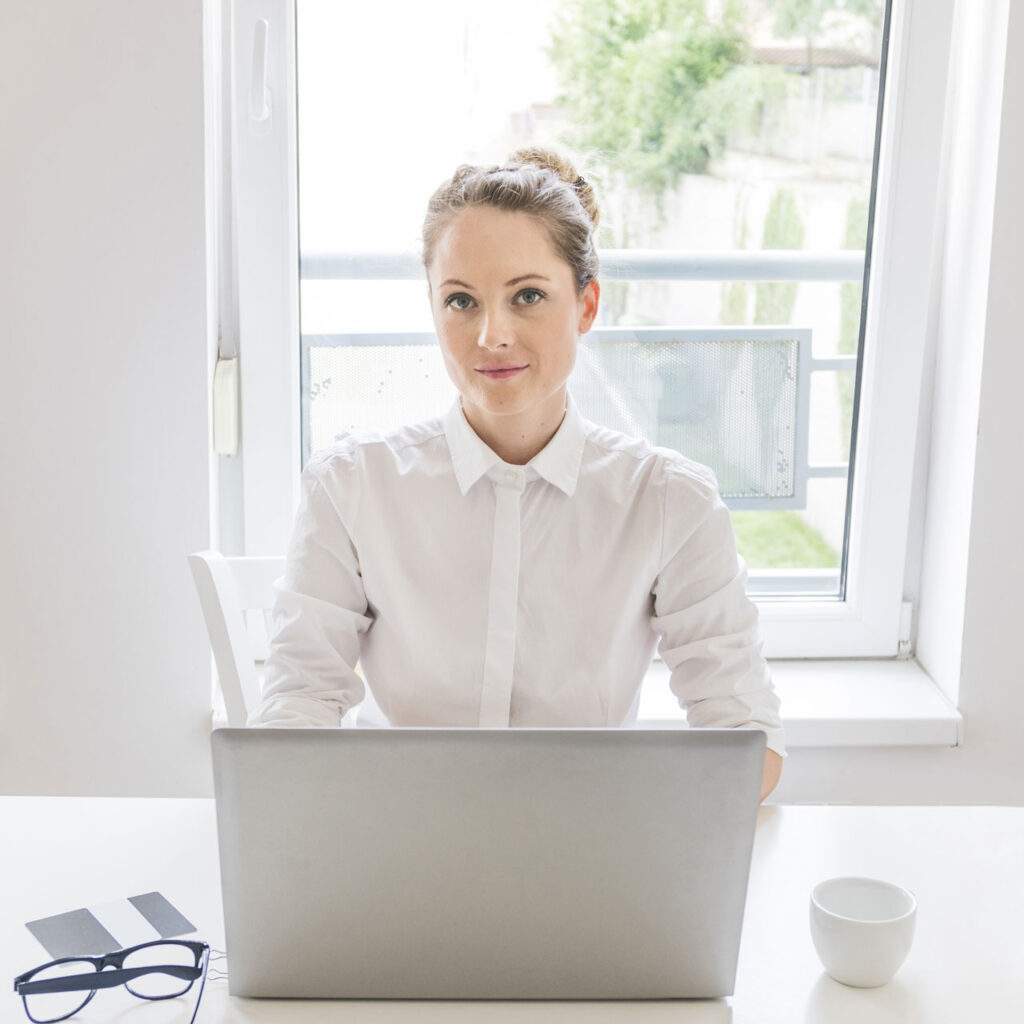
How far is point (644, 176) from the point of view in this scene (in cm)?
215

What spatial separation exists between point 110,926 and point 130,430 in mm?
1075

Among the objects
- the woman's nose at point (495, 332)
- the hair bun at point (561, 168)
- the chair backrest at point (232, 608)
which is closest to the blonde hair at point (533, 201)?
the hair bun at point (561, 168)

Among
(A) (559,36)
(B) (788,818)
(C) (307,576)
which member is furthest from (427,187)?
(B) (788,818)

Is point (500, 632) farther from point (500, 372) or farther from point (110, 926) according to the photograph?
point (110, 926)

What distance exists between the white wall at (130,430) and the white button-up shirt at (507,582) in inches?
20.6

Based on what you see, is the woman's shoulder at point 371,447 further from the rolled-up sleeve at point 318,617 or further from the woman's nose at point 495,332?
the woman's nose at point 495,332

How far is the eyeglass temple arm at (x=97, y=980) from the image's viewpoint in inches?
36.8

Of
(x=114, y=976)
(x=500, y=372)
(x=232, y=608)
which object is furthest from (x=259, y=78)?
(x=114, y=976)

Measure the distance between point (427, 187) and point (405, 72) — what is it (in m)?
0.19

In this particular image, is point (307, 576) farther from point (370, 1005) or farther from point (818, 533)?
point (818, 533)

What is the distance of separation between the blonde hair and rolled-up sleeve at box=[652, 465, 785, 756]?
0.99 ft

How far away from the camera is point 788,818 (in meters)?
1.28

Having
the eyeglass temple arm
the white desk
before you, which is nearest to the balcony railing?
the white desk

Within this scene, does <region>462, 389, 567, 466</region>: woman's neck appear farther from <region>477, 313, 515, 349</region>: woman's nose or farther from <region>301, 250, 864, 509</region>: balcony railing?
<region>301, 250, 864, 509</region>: balcony railing
